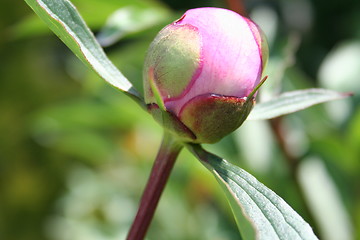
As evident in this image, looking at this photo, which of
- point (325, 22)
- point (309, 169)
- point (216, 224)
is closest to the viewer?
point (309, 169)

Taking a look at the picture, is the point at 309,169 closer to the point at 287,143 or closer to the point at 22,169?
the point at 287,143

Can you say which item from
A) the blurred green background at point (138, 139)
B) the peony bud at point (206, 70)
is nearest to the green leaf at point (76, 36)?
the peony bud at point (206, 70)

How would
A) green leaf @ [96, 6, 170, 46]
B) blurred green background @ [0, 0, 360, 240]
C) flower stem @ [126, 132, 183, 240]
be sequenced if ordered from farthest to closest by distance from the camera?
blurred green background @ [0, 0, 360, 240], green leaf @ [96, 6, 170, 46], flower stem @ [126, 132, 183, 240]

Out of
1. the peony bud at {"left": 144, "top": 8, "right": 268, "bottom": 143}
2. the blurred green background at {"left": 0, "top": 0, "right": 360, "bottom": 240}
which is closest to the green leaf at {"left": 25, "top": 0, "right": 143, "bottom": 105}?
the peony bud at {"left": 144, "top": 8, "right": 268, "bottom": 143}

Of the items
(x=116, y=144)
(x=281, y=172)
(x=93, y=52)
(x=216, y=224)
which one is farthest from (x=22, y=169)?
(x=93, y=52)

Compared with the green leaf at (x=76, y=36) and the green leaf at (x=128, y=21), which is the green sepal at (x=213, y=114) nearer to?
the green leaf at (x=76, y=36)

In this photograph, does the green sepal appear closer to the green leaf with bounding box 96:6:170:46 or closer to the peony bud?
the peony bud

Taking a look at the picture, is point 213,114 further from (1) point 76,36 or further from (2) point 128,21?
(2) point 128,21
